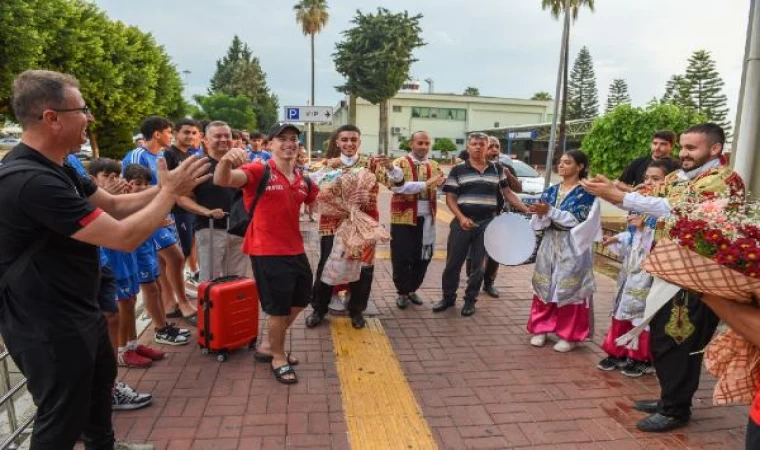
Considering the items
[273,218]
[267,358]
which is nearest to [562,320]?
[267,358]

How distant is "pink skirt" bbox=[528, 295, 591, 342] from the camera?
4.52 m

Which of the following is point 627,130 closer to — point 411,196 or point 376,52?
point 411,196

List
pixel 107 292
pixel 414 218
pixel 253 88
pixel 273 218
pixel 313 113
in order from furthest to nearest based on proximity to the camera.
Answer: pixel 253 88, pixel 313 113, pixel 414 218, pixel 273 218, pixel 107 292

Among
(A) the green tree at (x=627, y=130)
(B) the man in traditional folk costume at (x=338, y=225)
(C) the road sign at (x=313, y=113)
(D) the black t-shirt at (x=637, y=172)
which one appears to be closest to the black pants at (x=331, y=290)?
(B) the man in traditional folk costume at (x=338, y=225)

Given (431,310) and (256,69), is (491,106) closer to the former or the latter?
(256,69)

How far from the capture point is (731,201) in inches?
84.7

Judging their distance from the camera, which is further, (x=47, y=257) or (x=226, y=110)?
(x=226, y=110)

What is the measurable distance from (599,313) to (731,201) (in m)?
3.76

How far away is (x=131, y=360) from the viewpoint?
390cm

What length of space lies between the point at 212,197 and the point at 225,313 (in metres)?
1.34

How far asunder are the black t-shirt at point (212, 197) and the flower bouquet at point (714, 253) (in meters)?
3.81

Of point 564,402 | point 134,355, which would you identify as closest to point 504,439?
point 564,402

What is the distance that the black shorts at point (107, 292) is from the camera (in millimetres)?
3086

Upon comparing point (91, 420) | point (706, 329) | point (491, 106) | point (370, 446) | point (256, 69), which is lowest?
point (370, 446)
